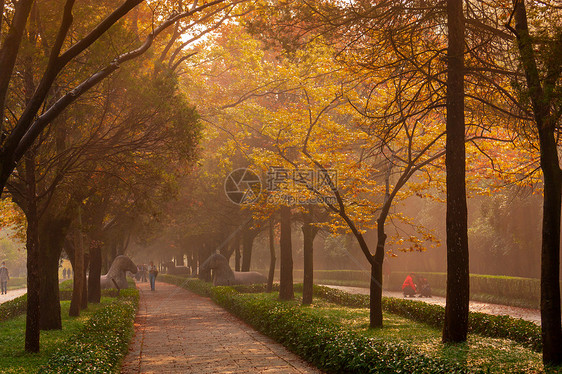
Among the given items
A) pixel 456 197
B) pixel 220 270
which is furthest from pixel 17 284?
pixel 456 197

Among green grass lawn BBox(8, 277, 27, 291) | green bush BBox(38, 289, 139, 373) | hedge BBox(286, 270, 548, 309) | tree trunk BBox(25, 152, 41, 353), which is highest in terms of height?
tree trunk BBox(25, 152, 41, 353)

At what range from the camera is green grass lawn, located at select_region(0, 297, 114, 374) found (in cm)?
926

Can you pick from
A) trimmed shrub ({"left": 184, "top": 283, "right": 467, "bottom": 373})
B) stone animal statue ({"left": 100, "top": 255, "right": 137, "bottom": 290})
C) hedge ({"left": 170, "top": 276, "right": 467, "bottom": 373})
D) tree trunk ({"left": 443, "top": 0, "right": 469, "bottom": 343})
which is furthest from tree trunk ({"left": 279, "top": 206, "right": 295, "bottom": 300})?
tree trunk ({"left": 443, "top": 0, "right": 469, "bottom": 343})

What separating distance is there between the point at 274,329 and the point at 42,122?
28.3 ft

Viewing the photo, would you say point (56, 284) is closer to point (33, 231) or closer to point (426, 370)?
point (33, 231)

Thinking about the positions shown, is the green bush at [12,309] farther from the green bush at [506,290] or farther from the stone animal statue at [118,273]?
the green bush at [506,290]

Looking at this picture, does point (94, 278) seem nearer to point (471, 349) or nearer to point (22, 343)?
point (22, 343)

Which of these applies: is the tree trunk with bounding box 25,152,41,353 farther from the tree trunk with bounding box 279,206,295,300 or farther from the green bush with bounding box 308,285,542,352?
the tree trunk with bounding box 279,206,295,300

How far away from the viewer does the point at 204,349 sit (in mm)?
12195

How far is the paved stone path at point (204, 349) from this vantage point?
9938 mm

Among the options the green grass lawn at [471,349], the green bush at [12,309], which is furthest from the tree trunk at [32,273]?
the green bush at [12,309]

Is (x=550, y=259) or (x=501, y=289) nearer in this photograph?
(x=550, y=259)

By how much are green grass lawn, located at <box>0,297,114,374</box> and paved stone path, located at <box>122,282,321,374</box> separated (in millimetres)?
1555

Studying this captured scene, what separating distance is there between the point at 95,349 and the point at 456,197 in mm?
7014
